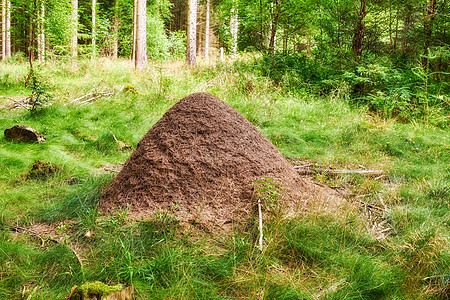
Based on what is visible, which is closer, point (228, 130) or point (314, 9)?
point (228, 130)

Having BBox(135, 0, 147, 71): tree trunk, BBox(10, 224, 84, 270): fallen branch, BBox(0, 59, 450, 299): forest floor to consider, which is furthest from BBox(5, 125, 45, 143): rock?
BBox(135, 0, 147, 71): tree trunk

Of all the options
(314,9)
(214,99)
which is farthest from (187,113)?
(314,9)

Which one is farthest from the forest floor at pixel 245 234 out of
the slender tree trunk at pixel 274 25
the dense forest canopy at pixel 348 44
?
the slender tree trunk at pixel 274 25

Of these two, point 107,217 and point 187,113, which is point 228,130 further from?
point 107,217

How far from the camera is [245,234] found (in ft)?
8.01

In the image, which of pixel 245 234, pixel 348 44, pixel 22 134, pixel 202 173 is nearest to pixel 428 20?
pixel 348 44

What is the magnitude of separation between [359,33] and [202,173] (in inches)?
302

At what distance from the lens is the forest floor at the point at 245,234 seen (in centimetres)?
195

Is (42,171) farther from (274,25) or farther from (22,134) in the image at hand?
(274,25)

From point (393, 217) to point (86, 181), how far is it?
3.15 m

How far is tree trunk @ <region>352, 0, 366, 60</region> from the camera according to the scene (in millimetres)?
8145

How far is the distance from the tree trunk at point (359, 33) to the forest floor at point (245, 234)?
12.7 ft

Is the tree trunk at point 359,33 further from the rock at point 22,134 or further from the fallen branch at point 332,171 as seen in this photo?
the rock at point 22,134

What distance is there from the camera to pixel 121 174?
299 centimetres
